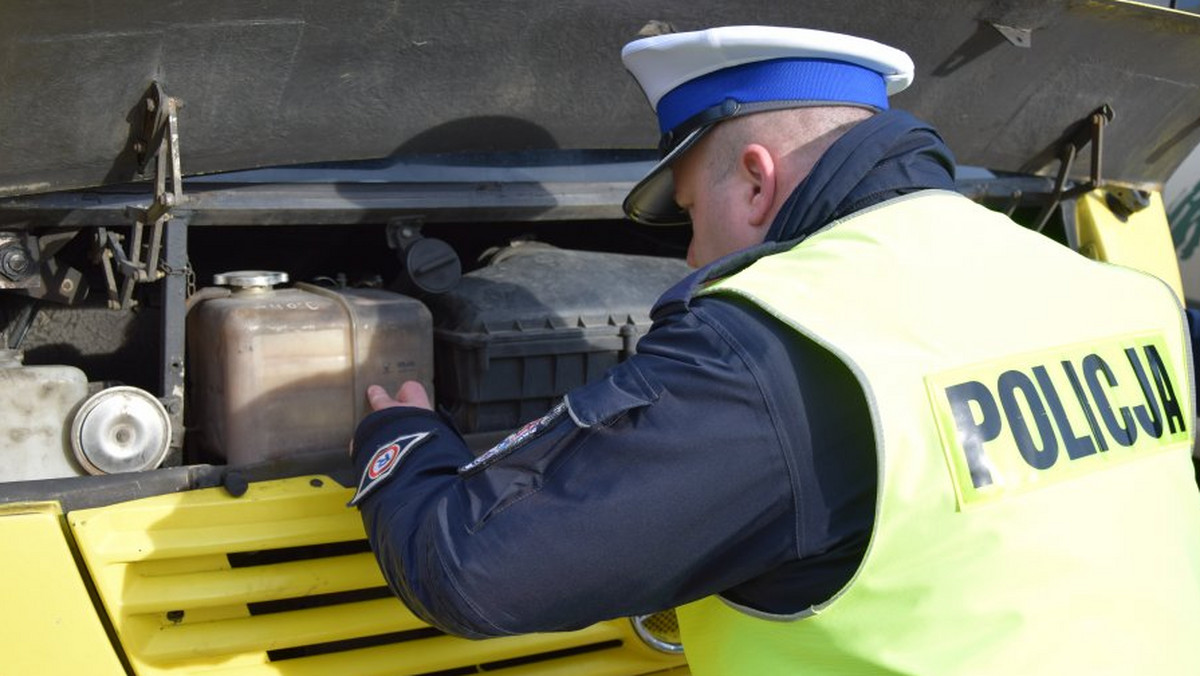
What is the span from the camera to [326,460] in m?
1.88

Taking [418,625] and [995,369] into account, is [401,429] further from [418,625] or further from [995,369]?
[995,369]

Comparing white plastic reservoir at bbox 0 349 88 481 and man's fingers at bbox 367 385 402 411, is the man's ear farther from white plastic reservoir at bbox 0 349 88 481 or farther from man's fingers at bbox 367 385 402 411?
white plastic reservoir at bbox 0 349 88 481

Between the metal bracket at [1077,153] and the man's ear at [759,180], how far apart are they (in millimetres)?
1345

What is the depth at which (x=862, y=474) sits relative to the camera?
1.28m

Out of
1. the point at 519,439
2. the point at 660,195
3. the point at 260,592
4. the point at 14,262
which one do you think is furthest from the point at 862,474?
the point at 14,262

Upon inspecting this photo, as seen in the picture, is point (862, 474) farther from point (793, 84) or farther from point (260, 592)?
point (260, 592)

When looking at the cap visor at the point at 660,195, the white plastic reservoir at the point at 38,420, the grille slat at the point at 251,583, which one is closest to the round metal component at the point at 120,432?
the white plastic reservoir at the point at 38,420

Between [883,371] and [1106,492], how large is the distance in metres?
0.34

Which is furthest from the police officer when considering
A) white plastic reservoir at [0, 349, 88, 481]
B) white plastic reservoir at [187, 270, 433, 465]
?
white plastic reservoir at [0, 349, 88, 481]

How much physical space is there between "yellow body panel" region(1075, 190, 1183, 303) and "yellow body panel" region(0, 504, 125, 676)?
2.08 meters

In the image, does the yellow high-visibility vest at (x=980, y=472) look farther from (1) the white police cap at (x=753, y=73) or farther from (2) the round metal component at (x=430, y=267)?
(2) the round metal component at (x=430, y=267)

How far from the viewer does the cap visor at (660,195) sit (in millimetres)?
1635

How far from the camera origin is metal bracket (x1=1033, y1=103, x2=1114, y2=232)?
2.57m

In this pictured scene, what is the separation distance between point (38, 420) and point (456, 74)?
823mm
